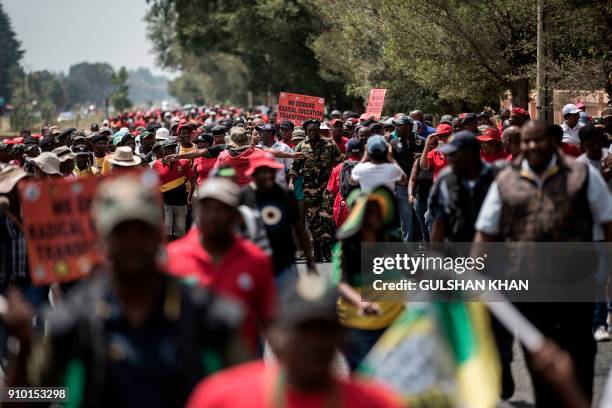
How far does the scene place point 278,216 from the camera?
8078 mm

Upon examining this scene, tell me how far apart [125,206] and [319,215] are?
1150 centimetres

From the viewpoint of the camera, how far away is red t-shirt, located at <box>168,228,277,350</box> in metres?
5.35

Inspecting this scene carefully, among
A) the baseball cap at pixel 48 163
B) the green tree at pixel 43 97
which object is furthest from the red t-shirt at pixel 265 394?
the green tree at pixel 43 97

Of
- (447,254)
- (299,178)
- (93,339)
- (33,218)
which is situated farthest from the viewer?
(299,178)

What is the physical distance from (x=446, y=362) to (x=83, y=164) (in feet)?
33.4

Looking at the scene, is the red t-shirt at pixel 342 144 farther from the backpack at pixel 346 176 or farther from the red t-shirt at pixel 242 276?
the red t-shirt at pixel 242 276

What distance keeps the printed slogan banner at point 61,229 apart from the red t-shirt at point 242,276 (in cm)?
66

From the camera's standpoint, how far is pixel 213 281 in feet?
17.7

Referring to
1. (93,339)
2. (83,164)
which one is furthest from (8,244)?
(83,164)

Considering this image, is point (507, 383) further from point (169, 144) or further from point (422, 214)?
point (169, 144)

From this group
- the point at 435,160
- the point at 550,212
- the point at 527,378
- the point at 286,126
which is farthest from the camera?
the point at 286,126

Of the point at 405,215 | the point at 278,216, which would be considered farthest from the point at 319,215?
the point at 278,216

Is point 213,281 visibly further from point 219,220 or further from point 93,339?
point 93,339

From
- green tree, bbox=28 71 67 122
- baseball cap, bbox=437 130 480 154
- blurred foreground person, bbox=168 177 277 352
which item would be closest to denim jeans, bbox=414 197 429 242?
baseball cap, bbox=437 130 480 154
